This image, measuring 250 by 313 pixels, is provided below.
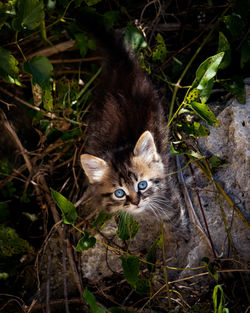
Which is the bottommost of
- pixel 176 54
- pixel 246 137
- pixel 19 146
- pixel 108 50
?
pixel 246 137

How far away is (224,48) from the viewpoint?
5.95 ft

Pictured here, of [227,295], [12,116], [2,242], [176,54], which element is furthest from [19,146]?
[227,295]

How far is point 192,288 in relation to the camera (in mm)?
1911

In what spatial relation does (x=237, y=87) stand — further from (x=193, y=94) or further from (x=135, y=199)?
(x=135, y=199)

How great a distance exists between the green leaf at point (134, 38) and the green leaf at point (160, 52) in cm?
9

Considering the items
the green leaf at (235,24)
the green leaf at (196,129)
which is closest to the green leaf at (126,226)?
the green leaf at (196,129)

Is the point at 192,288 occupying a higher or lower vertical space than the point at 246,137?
lower

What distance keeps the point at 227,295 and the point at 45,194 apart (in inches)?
→ 48.0

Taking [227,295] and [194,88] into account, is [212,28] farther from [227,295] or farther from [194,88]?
[227,295]

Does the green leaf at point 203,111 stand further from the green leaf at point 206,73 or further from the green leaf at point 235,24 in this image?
the green leaf at point 235,24

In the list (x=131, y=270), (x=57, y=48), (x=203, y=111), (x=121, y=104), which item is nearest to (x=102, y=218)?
(x=131, y=270)

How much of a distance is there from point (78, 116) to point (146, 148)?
0.58 metres

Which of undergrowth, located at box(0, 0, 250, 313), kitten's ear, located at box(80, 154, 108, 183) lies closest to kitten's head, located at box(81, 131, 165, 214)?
kitten's ear, located at box(80, 154, 108, 183)

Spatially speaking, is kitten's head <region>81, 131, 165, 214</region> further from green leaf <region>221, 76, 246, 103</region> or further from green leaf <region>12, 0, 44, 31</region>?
green leaf <region>12, 0, 44, 31</region>
